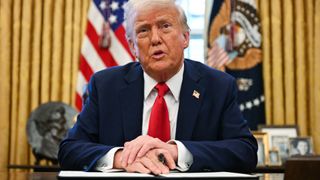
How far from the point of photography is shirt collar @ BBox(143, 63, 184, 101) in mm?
2363

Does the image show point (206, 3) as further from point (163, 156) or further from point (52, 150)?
point (163, 156)

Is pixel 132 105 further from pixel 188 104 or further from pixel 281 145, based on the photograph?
pixel 281 145

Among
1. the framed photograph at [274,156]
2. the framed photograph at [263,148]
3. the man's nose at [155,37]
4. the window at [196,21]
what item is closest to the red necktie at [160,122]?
the man's nose at [155,37]

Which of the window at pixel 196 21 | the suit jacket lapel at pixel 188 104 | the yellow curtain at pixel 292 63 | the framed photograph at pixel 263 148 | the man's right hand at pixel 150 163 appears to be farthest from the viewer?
the window at pixel 196 21

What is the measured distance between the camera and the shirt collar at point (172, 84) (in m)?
2.36

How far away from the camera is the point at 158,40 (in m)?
2.32

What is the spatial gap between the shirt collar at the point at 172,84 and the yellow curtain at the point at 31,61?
3.18 metres

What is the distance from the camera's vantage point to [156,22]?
2314 millimetres

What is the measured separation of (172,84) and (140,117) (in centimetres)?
21

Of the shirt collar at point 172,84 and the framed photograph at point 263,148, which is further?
the framed photograph at point 263,148

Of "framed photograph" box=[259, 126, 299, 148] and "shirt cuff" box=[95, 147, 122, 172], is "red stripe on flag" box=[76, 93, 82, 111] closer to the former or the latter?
"framed photograph" box=[259, 126, 299, 148]

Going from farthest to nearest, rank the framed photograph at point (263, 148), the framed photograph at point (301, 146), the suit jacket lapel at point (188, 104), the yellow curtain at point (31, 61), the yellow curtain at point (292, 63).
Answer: the yellow curtain at point (31, 61) → the yellow curtain at point (292, 63) → the framed photograph at point (301, 146) → the framed photograph at point (263, 148) → the suit jacket lapel at point (188, 104)

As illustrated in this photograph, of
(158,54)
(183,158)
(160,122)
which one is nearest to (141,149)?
(183,158)

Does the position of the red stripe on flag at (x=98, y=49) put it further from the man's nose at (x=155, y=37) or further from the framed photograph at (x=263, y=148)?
the man's nose at (x=155, y=37)
